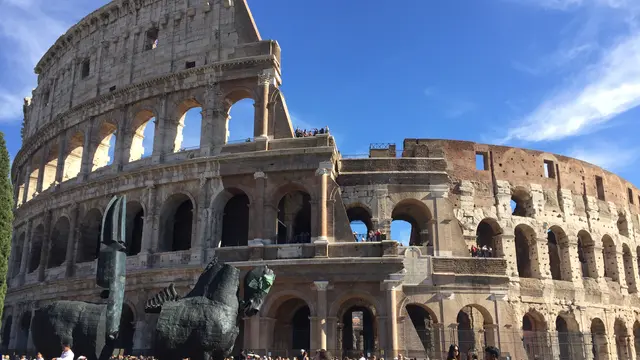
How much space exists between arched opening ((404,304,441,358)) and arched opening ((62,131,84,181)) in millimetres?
16302

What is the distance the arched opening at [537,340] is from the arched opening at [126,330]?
1455cm

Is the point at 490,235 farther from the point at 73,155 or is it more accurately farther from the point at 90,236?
the point at 73,155

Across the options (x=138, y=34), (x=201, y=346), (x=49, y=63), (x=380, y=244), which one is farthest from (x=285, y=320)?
(x=49, y=63)

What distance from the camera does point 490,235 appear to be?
81.5 feet

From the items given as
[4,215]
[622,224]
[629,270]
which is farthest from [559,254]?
[4,215]

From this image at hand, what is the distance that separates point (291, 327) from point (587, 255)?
48.4 feet

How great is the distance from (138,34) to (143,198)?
25.5 ft

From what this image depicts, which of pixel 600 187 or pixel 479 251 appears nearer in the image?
pixel 479 251

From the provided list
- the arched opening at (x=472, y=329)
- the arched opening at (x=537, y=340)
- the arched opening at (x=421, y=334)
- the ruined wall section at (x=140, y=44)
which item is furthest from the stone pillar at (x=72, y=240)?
the arched opening at (x=537, y=340)

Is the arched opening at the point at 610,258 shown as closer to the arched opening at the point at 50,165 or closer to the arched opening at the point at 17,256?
the arched opening at the point at 50,165

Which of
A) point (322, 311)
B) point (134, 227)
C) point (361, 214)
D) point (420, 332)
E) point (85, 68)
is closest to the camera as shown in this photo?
point (322, 311)

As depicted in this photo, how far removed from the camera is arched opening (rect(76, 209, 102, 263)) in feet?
75.3

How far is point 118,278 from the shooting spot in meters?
9.26

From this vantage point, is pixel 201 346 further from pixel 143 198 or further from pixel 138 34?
pixel 138 34
